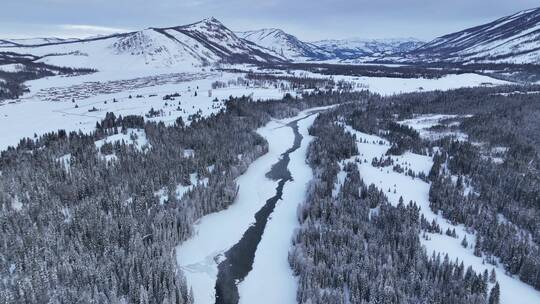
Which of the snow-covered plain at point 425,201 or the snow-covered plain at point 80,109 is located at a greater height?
the snow-covered plain at point 80,109

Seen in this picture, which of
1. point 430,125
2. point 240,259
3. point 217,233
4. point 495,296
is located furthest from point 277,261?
point 430,125

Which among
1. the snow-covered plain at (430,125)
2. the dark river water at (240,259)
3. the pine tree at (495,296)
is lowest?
the dark river water at (240,259)

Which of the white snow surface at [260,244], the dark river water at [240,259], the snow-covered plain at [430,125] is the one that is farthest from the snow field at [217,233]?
the snow-covered plain at [430,125]

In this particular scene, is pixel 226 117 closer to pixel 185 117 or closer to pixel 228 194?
pixel 185 117

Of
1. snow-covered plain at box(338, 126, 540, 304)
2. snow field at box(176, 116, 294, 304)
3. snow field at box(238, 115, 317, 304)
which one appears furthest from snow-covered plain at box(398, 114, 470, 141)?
snow field at box(238, 115, 317, 304)

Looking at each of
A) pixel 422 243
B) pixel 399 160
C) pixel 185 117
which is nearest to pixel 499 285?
pixel 422 243

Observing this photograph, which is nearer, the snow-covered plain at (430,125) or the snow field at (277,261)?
the snow field at (277,261)

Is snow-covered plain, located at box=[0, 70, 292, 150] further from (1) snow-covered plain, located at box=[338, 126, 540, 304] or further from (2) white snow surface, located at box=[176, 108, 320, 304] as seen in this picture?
(1) snow-covered plain, located at box=[338, 126, 540, 304]

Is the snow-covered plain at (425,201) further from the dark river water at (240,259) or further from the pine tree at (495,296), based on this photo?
the dark river water at (240,259)
